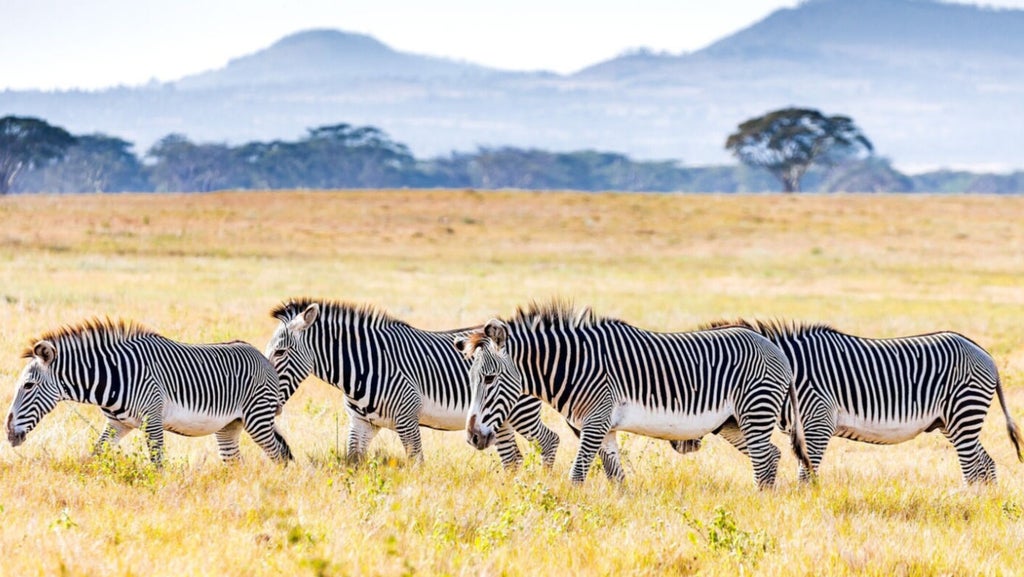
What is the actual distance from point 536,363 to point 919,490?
3277 mm

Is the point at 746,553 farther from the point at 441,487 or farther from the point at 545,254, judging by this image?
the point at 545,254

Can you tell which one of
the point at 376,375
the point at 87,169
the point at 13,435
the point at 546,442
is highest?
the point at 376,375

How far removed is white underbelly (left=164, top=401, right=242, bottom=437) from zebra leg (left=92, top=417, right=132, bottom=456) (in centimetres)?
34

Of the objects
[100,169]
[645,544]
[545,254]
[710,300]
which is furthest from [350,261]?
[100,169]

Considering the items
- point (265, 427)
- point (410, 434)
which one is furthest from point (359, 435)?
point (265, 427)

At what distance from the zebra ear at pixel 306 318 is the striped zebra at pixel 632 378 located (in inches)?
50.6

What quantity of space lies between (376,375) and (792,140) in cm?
9167

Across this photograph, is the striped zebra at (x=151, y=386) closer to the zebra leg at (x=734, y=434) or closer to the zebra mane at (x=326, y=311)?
the zebra mane at (x=326, y=311)

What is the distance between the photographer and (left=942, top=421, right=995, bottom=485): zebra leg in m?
10.4

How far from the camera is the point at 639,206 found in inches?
2616

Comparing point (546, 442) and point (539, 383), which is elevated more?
point (539, 383)

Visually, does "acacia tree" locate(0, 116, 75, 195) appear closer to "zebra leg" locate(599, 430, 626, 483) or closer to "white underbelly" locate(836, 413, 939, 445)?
"zebra leg" locate(599, 430, 626, 483)

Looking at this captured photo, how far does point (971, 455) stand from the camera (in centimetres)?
1041

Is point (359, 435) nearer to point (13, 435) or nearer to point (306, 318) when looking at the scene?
point (306, 318)
